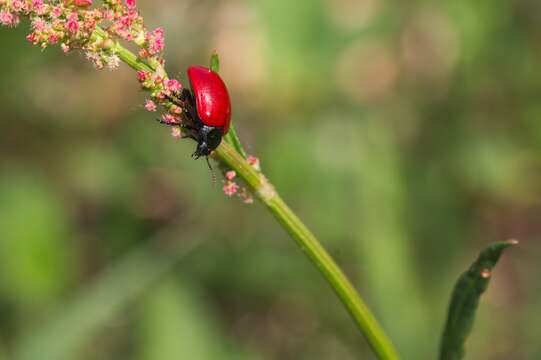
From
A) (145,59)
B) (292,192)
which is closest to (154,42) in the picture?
(145,59)

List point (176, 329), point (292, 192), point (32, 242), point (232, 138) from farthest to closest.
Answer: point (292, 192)
point (32, 242)
point (176, 329)
point (232, 138)

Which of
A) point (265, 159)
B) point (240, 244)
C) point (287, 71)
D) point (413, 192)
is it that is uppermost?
point (287, 71)

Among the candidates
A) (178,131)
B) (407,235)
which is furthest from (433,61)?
(178,131)

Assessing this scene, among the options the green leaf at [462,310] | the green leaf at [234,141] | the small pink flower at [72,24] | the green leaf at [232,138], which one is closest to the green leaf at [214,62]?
the green leaf at [232,138]

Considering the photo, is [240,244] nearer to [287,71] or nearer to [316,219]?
[316,219]

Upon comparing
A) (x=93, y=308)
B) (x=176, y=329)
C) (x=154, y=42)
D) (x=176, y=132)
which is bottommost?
(x=176, y=132)

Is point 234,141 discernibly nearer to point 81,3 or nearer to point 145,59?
point 145,59

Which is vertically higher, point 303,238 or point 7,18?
point 7,18
